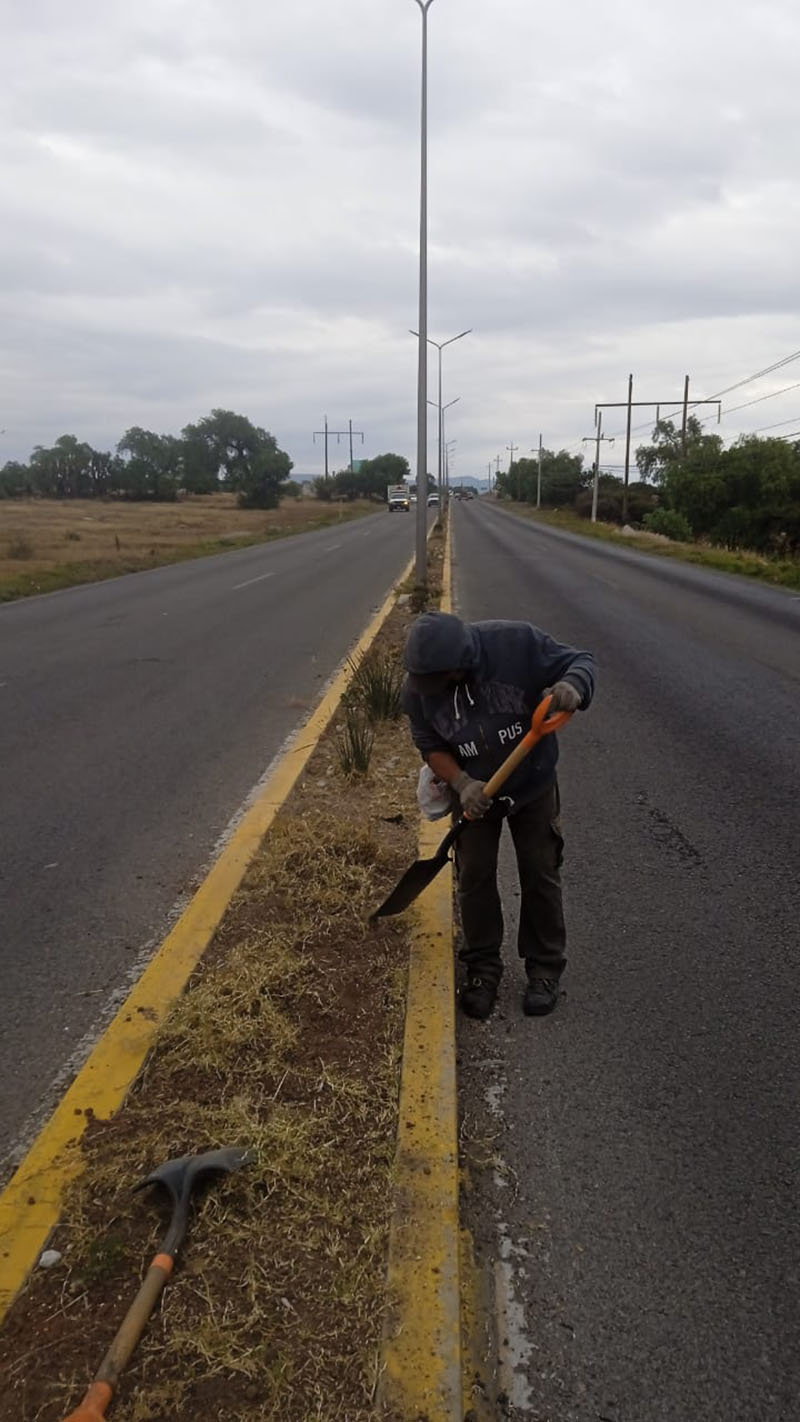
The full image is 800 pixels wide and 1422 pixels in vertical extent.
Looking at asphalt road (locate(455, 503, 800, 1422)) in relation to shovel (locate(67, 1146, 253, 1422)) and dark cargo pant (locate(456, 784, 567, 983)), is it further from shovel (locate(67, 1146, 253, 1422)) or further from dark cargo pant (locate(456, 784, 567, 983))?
shovel (locate(67, 1146, 253, 1422))

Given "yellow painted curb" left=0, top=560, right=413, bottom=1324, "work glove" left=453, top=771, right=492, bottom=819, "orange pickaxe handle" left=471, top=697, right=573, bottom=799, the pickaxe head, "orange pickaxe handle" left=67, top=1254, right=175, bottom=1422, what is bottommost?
"yellow painted curb" left=0, top=560, right=413, bottom=1324

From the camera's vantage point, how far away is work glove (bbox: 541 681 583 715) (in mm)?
2994

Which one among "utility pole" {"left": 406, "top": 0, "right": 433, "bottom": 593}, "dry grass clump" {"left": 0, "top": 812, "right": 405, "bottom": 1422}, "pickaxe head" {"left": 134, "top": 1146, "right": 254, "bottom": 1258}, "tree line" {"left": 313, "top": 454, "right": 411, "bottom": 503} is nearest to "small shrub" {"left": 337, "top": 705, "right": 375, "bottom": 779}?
"dry grass clump" {"left": 0, "top": 812, "right": 405, "bottom": 1422}

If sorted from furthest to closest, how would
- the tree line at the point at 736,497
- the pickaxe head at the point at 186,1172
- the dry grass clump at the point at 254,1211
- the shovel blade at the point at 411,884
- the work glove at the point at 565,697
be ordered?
the tree line at the point at 736,497 < the shovel blade at the point at 411,884 < the work glove at the point at 565,697 < the pickaxe head at the point at 186,1172 < the dry grass clump at the point at 254,1211

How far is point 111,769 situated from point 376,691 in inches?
73.3

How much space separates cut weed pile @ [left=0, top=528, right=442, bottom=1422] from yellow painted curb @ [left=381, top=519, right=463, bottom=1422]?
1.5 inches

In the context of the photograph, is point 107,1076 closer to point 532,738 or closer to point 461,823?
point 461,823

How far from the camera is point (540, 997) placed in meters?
3.38

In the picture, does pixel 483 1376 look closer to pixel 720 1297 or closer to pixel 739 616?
pixel 720 1297

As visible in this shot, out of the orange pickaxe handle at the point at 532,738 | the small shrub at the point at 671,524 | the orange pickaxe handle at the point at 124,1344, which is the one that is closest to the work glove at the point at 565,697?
the orange pickaxe handle at the point at 532,738

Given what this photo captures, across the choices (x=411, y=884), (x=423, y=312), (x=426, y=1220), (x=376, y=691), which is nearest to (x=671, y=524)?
(x=423, y=312)

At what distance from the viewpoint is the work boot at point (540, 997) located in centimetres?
336

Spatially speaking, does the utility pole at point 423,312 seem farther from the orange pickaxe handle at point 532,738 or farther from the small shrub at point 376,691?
the orange pickaxe handle at point 532,738

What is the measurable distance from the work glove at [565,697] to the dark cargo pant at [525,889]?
1.46 feet
